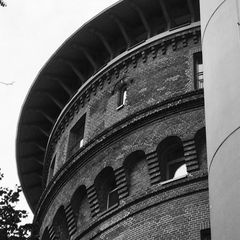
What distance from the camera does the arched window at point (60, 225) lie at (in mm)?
25875

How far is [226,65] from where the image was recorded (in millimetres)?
16375

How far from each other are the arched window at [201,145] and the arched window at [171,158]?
55 cm

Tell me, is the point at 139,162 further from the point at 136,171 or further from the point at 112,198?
the point at 112,198

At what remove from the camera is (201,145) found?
76.4ft

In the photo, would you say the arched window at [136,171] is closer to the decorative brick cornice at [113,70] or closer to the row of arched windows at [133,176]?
the row of arched windows at [133,176]

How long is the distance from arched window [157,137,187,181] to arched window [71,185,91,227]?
306 centimetres

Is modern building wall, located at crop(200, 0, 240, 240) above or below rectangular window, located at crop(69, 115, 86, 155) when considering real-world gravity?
below

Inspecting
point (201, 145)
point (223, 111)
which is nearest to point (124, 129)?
point (201, 145)

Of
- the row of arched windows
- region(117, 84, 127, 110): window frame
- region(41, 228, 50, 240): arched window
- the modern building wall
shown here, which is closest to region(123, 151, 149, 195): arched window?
the row of arched windows

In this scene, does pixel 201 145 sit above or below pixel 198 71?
below

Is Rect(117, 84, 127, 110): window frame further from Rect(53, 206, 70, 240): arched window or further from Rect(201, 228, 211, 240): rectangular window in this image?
Rect(201, 228, 211, 240): rectangular window

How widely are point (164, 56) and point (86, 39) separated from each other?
3.58 m

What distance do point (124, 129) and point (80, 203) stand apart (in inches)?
111

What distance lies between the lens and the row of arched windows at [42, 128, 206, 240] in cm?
2328
